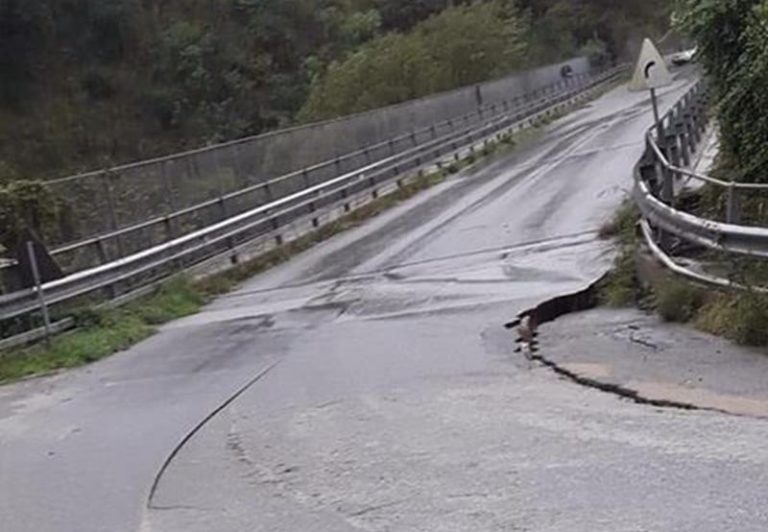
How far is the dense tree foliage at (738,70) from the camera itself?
53.7 feet

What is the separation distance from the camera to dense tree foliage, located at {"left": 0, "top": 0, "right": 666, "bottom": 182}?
219ft

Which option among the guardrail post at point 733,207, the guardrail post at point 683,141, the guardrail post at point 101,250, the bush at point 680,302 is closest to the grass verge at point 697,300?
the bush at point 680,302

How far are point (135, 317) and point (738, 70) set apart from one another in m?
8.64

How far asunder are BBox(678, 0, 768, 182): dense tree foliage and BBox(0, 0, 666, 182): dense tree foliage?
41.8m

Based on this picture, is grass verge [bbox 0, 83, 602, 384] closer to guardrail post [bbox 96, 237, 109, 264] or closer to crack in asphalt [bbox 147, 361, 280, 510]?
guardrail post [bbox 96, 237, 109, 264]

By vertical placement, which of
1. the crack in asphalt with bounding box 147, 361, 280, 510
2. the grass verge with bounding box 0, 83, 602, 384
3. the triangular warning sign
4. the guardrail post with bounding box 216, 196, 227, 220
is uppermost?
the triangular warning sign

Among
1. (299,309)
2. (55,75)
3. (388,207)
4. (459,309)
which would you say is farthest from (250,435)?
(55,75)

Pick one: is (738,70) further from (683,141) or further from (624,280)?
(683,141)

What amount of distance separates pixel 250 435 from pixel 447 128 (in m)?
36.3

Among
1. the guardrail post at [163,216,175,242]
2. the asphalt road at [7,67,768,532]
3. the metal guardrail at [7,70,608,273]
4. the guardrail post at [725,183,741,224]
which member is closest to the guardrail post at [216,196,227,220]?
the metal guardrail at [7,70,608,273]

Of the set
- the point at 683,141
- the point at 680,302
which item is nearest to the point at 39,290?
the point at 680,302

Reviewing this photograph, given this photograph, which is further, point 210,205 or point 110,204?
point 210,205

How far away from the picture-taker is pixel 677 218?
14219 mm

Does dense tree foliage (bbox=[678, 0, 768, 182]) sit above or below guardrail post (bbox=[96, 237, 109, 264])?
above
